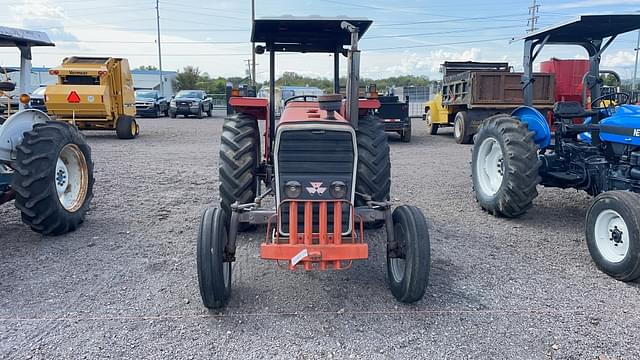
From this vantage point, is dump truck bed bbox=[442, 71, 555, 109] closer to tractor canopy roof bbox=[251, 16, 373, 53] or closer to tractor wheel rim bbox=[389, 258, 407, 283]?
tractor canopy roof bbox=[251, 16, 373, 53]

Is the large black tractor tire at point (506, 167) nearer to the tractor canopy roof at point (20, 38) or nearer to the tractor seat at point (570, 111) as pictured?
the tractor seat at point (570, 111)

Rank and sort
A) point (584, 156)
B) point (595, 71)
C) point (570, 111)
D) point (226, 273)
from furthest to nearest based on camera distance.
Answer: point (595, 71)
point (570, 111)
point (584, 156)
point (226, 273)

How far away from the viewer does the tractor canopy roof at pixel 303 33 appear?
15.3ft

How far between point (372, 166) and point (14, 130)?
3.68 metres

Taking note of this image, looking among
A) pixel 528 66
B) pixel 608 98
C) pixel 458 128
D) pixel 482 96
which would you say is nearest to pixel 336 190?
pixel 528 66

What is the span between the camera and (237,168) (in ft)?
A: 14.7

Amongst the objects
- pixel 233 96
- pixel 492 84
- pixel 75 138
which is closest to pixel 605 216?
pixel 233 96

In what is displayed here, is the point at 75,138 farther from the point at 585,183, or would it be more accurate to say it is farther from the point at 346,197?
the point at 585,183

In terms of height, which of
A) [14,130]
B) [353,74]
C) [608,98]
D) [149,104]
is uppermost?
[149,104]

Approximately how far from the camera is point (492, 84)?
1300 cm

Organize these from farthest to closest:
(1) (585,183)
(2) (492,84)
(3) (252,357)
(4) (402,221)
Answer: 1. (2) (492,84)
2. (1) (585,183)
3. (4) (402,221)
4. (3) (252,357)

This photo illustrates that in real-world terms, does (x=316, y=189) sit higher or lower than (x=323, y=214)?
higher

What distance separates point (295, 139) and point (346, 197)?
1.89 feet

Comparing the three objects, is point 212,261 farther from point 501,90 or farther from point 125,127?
point 125,127
